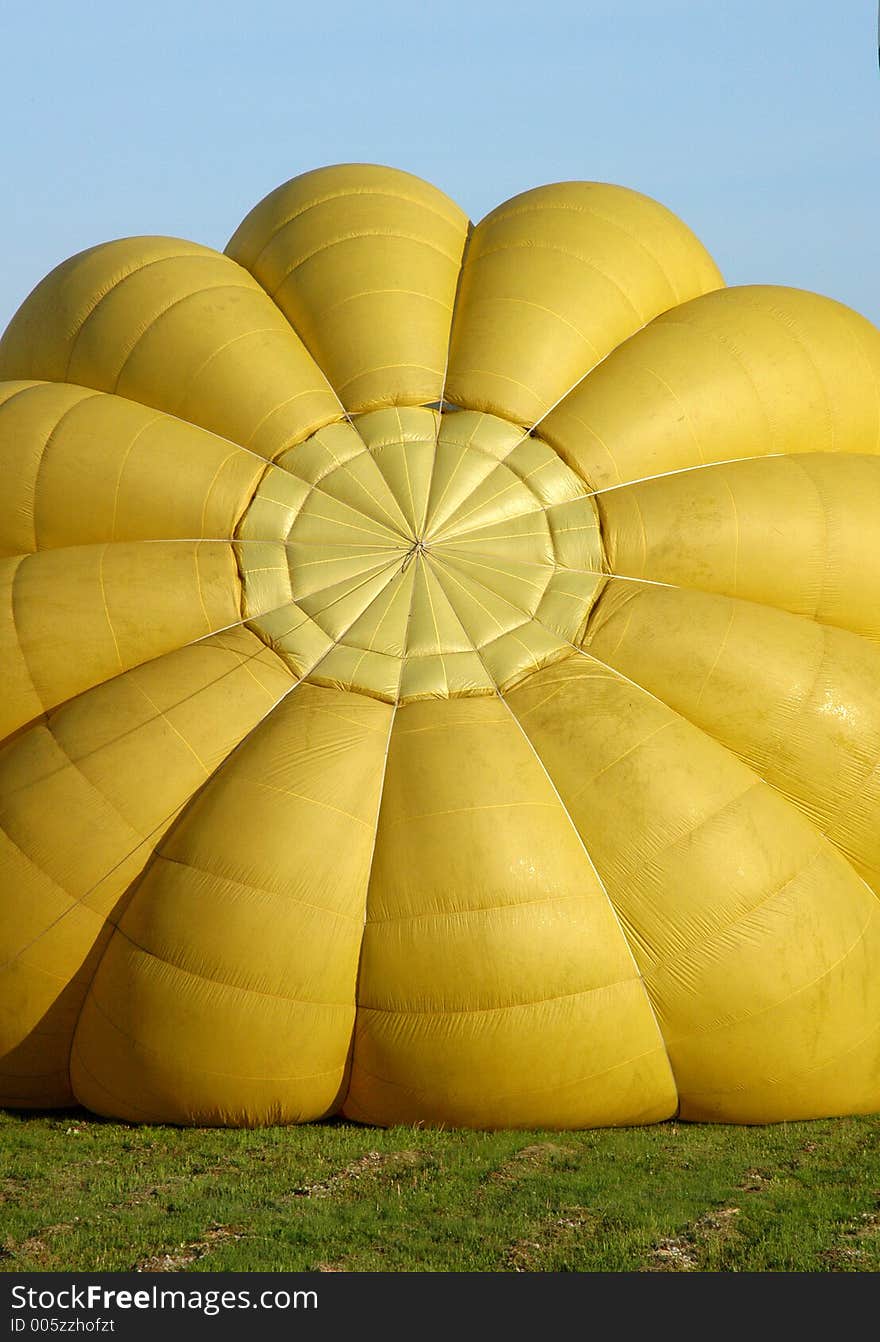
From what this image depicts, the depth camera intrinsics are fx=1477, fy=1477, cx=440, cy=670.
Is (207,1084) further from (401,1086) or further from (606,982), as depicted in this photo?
(606,982)

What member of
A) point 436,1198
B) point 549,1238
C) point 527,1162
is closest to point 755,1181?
point 527,1162

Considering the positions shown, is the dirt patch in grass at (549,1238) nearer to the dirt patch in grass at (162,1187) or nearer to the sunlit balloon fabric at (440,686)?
the sunlit balloon fabric at (440,686)

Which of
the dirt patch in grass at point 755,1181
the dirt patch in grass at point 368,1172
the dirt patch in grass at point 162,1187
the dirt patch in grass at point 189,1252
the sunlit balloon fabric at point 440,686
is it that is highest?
the sunlit balloon fabric at point 440,686

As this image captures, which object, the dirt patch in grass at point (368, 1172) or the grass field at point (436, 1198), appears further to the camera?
the dirt patch in grass at point (368, 1172)

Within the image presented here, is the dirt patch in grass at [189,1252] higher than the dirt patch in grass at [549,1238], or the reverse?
the dirt patch in grass at [549,1238]

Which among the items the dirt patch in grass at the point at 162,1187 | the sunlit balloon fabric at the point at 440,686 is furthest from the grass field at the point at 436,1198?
the sunlit balloon fabric at the point at 440,686

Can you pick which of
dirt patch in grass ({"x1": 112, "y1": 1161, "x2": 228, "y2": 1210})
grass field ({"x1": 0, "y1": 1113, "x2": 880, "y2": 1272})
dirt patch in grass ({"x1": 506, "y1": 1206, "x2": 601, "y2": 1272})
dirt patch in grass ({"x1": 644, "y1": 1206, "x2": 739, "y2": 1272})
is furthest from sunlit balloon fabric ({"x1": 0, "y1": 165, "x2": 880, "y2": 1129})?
dirt patch in grass ({"x1": 644, "y1": 1206, "x2": 739, "y2": 1272})

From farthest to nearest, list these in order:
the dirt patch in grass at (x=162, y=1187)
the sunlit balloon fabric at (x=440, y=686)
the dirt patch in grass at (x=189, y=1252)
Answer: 1. the sunlit balloon fabric at (x=440, y=686)
2. the dirt patch in grass at (x=162, y=1187)
3. the dirt patch in grass at (x=189, y=1252)

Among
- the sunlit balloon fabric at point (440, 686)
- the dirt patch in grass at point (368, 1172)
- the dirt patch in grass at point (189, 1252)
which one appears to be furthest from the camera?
the sunlit balloon fabric at point (440, 686)
